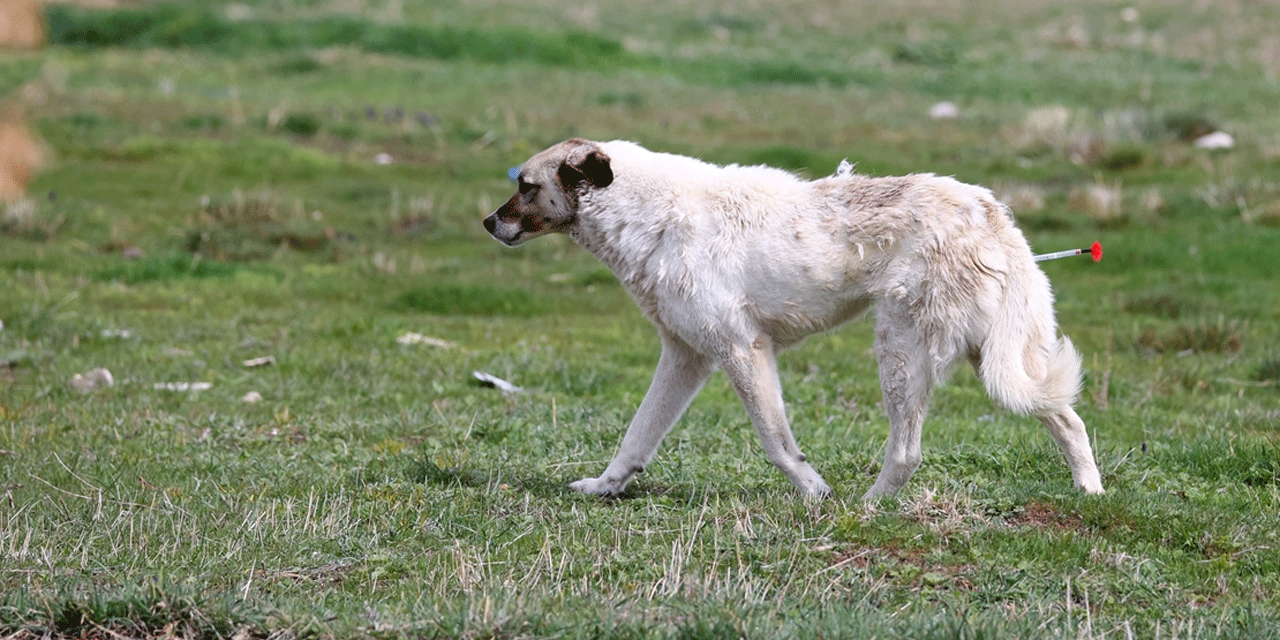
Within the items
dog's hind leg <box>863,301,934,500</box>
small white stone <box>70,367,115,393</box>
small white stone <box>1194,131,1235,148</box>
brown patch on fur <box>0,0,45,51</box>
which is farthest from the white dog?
small white stone <box>1194,131,1235,148</box>

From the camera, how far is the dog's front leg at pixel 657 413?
719 centimetres

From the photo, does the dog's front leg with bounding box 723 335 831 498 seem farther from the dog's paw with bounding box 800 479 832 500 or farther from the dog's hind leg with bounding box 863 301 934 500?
the dog's hind leg with bounding box 863 301 934 500

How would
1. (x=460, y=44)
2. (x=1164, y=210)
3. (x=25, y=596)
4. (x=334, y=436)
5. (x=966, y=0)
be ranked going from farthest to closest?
(x=966, y=0) < (x=460, y=44) < (x=1164, y=210) < (x=334, y=436) < (x=25, y=596)

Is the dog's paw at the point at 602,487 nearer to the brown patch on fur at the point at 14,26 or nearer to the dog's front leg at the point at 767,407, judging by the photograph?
the dog's front leg at the point at 767,407

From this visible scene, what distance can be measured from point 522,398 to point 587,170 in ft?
10.9

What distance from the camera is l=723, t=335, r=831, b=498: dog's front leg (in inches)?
263

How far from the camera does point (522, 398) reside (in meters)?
10.1

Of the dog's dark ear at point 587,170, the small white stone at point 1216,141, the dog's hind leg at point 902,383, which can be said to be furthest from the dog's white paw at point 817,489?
the small white stone at point 1216,141

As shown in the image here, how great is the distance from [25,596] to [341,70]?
29.6 m

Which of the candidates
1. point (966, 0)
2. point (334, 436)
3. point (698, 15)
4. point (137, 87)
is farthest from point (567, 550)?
point (966, 0)

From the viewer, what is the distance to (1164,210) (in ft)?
60.9

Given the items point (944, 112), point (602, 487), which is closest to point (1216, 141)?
point (944, 112)

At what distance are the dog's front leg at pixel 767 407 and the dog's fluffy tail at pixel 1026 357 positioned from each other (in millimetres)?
996

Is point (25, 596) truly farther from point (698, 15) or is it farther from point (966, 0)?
point (966, 0)
